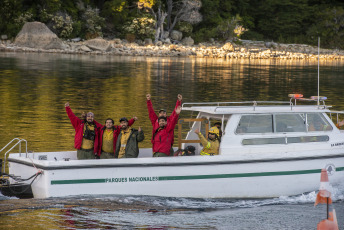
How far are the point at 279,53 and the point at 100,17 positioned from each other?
21168 millimetres

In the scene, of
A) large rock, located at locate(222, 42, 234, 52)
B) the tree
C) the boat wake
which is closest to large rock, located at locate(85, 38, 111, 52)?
the tree

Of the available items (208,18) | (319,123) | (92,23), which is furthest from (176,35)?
(319,123)

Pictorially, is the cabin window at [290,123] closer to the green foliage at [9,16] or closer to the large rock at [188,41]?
the green foliage at [9,16]

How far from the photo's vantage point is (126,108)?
25.5 meters

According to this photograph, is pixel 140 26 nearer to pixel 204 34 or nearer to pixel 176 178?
pixel 204 34

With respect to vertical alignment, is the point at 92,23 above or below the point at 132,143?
above

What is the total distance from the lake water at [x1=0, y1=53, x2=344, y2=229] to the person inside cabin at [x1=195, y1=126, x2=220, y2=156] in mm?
972

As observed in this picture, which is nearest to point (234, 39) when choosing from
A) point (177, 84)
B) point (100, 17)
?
point (100, 17)

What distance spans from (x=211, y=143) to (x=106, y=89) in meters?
20.3

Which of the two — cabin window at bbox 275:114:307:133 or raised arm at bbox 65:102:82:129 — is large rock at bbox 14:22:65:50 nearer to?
raised arm at bbox 65:102:82:129

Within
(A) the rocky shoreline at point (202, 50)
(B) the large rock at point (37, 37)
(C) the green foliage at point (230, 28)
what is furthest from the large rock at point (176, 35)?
(B) the large rock at point (37, 37)

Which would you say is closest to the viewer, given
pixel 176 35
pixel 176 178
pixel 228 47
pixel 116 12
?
pixel 176 178

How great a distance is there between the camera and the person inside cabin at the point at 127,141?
41.2 ft

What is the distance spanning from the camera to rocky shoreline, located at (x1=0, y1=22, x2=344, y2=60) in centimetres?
6128
